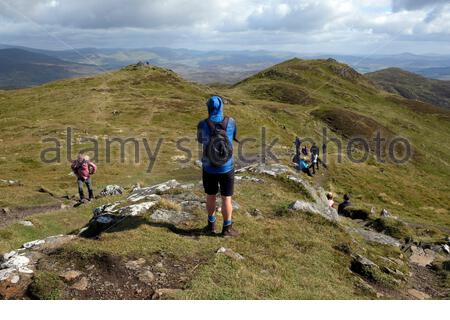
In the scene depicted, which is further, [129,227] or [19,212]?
[19,212]

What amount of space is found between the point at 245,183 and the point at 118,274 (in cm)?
1242

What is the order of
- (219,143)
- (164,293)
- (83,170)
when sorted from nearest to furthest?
(164,293), (219,143), (83,170)

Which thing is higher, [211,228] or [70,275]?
[70,275]

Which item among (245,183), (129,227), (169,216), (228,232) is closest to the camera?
(228,232)

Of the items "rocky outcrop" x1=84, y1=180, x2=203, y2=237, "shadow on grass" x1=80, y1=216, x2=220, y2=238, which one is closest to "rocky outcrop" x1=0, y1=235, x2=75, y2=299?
"shadow on grass" x1=80, y1=216, x2=220, y2=238

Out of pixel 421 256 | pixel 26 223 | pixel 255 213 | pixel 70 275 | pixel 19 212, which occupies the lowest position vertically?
pixel 19 212

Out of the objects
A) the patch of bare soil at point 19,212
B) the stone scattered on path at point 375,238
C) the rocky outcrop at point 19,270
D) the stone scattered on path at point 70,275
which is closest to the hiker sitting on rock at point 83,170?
the patch of bare soil at point 19,212

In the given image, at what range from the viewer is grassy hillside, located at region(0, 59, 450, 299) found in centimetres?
1066

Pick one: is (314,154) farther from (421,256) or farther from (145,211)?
(145,211)

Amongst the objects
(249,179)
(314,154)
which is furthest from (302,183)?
(314,154)

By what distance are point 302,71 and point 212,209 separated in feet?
591

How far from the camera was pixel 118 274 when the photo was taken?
9523 millimetres
